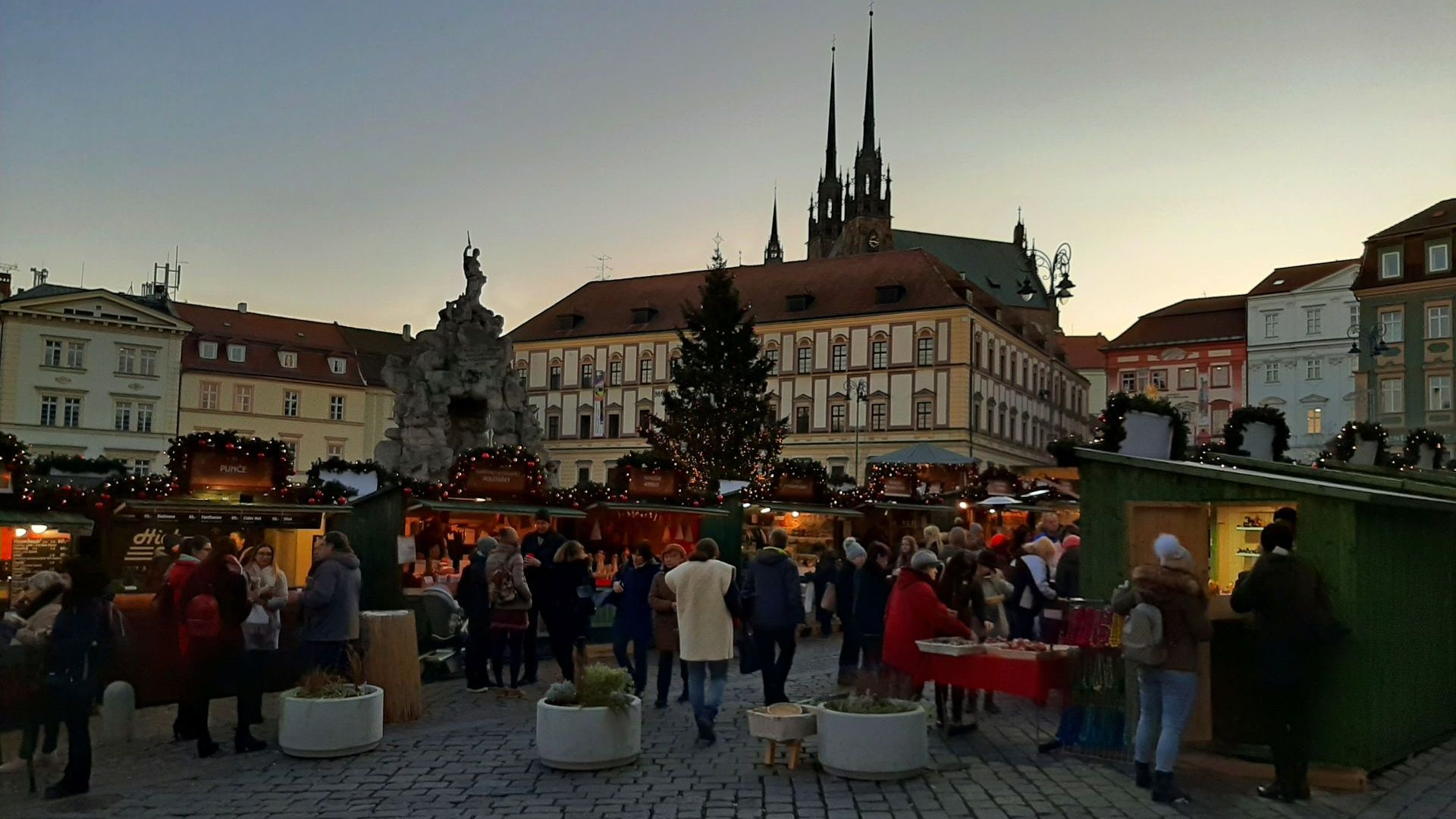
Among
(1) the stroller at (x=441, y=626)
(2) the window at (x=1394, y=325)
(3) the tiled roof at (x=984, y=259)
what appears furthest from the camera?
(3) the tiled roof at (x=984, y=259)

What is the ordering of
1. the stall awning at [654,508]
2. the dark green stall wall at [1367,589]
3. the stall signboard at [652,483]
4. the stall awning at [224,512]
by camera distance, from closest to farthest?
the dark green stall wall at [1367,589] < the stall awning at [224,512] < the stall awning at [654,508] < the stall signboard at [652,483]

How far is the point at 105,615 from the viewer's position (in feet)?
28.1

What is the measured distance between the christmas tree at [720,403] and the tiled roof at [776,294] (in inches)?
701

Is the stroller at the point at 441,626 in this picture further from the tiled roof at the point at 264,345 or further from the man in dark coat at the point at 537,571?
the tiled roof at the point at 264,345

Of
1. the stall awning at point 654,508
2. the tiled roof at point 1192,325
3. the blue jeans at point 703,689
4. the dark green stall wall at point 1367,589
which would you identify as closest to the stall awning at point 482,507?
the stall awning at point 654,508

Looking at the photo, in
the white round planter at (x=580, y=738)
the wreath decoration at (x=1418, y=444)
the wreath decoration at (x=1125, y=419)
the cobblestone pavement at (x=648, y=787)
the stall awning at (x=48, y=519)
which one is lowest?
the cobblestone pavement at (x=648, y=787)

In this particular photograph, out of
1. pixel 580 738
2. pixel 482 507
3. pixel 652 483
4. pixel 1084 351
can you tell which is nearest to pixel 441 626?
pixel 482 507

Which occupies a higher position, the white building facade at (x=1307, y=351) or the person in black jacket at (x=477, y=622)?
the white building facade at (x=1307, y=351)

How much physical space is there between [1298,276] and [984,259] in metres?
30.9

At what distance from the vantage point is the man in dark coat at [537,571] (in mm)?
12906

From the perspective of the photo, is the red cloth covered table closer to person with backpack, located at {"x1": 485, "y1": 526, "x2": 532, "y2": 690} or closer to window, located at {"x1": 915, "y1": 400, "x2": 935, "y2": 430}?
person with backpack, located at {"x1": 485, "y1": 526, "x2": 532, "y2": 690}

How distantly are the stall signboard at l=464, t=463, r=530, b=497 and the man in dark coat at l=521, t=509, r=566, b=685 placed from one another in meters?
5.61

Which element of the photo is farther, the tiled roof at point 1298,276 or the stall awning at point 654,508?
the tiled roof at point 1298,276

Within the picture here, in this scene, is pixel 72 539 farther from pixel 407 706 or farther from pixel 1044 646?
pixel 1044 646
